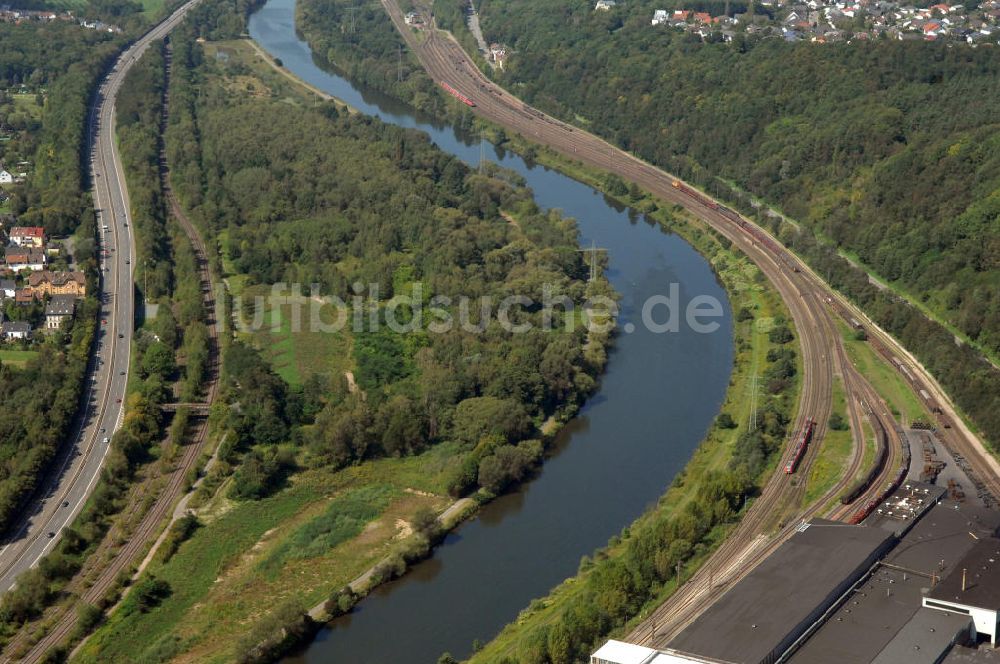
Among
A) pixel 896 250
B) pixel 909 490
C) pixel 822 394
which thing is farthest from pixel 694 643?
pixel 896 250

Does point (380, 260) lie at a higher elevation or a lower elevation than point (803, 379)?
lower

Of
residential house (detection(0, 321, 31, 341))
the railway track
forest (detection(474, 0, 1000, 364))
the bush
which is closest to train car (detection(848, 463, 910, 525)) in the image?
the bush

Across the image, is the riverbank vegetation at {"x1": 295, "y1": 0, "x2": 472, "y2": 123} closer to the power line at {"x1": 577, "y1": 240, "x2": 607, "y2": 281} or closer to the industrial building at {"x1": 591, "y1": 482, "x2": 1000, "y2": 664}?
the power line at {"x1": 577, "y1": 240, "x2": 607, "y2": 281}

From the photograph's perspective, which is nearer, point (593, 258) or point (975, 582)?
point (975, 582)

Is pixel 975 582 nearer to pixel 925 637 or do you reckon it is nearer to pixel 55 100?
pixel 925 637

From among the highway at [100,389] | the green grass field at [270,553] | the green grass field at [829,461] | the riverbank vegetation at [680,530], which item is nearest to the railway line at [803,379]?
the green grass field at [829,461]

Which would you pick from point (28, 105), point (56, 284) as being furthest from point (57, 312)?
point (28, 105)

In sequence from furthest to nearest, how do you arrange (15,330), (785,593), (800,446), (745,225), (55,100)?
(55,100), (745,225), (15,330), (800,446), (785,593)
